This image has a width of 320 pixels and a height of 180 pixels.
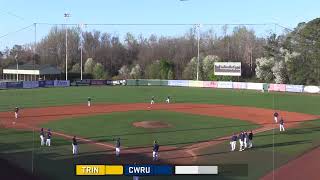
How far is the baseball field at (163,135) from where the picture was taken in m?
26.1

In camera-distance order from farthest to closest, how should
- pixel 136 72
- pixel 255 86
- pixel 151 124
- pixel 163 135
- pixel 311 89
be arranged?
pixel 136 72
pixel 255 86
pixel 311 89
pixel 151 124
pixel 163 135

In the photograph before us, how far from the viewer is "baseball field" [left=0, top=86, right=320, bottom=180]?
85.7 feet

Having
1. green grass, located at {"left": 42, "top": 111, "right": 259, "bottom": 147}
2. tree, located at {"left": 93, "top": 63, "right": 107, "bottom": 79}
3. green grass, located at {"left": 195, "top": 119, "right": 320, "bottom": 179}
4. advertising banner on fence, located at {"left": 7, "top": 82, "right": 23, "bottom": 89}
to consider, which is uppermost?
tree, located at {"left": 93, "top": 63, "right": 107, "bottom": 79}

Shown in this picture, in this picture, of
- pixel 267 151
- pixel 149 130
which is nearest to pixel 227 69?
pixel 149 130

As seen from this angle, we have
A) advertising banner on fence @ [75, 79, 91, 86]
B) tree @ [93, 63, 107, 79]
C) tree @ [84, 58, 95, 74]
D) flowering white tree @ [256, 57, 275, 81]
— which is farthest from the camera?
tree @ [84, 58, 95, 74]

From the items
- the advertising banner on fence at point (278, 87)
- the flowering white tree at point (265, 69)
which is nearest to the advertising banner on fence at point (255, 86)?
the advertising banner on fence at point (278, 87)

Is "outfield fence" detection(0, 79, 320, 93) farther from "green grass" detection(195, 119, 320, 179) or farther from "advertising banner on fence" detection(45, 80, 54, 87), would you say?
"green grass" detection(195, 119, 320, 179)

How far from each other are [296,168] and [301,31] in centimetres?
7964

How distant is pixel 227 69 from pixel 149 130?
5880 cm

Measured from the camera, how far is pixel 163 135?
36125 millimetres

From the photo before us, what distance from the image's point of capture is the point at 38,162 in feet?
86.4

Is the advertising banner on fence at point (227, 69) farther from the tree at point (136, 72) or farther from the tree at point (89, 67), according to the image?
the tree at point (89, 67)

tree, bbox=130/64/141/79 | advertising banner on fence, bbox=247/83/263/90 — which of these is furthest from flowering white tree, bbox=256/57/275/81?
tree, bbox=130/64/141/79

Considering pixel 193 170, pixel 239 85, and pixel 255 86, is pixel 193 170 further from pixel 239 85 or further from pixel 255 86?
pixel 239 85
